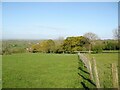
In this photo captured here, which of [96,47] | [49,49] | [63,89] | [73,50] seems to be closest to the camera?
[63,89]


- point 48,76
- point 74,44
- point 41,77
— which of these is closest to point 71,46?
Result: point 74,44

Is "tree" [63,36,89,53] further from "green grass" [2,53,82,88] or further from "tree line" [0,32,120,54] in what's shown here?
"green grass" [2,53,82,88]

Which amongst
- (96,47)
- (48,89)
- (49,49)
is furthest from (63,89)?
(49,49)

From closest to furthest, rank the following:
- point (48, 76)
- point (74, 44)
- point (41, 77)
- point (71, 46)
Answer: point (41, 77) → point (48, 76) → point (74, 44) → point (71, 46)

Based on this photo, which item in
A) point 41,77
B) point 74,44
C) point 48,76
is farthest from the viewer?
point 74,44

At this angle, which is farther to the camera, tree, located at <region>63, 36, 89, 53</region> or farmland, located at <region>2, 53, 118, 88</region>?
tree, located at <region>63, 36, 89, 53</region>

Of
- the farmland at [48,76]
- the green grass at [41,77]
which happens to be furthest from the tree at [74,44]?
the green grass at [41,77]

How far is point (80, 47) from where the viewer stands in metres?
80.5

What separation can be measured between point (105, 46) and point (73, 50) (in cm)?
1188

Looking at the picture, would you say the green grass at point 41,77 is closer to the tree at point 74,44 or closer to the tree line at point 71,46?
the tree line at point 71,46

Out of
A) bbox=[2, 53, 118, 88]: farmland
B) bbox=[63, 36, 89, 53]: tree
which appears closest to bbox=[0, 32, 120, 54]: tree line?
bbox=[63, 36, 89, 53]: tree

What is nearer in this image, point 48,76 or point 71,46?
point 48,76

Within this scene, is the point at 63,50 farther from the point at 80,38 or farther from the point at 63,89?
the point at 63,89

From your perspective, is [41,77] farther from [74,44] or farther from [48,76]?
[74,44]
